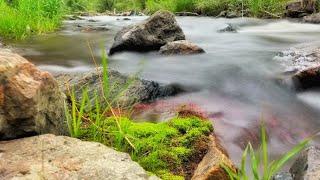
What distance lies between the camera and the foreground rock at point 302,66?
511cm

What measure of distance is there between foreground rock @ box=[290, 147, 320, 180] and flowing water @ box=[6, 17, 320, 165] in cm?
66

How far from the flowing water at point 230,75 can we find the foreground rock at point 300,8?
4.66m

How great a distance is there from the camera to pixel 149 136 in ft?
10.4

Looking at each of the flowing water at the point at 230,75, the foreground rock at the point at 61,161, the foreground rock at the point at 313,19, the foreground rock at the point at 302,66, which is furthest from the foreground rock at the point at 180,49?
the foreground rock at the point at 313,19

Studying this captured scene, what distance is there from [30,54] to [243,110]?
4.39 meters

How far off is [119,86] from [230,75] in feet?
6.57

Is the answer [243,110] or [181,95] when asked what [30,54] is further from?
[243,110]

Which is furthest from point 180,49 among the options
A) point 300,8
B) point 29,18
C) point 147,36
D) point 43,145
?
point 300,8

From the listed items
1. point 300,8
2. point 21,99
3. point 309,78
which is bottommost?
point 309,78

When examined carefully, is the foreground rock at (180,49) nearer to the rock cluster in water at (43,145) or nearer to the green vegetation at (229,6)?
the rock cluster in water at (43,145)

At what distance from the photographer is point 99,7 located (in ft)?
135

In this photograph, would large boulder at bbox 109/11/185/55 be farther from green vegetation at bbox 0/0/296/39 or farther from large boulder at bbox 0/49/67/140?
large boulder at bbox 0/49/67/140

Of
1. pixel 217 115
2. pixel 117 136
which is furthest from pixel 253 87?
pixel 117 136

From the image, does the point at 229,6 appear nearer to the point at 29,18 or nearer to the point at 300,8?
the point at 300,8
